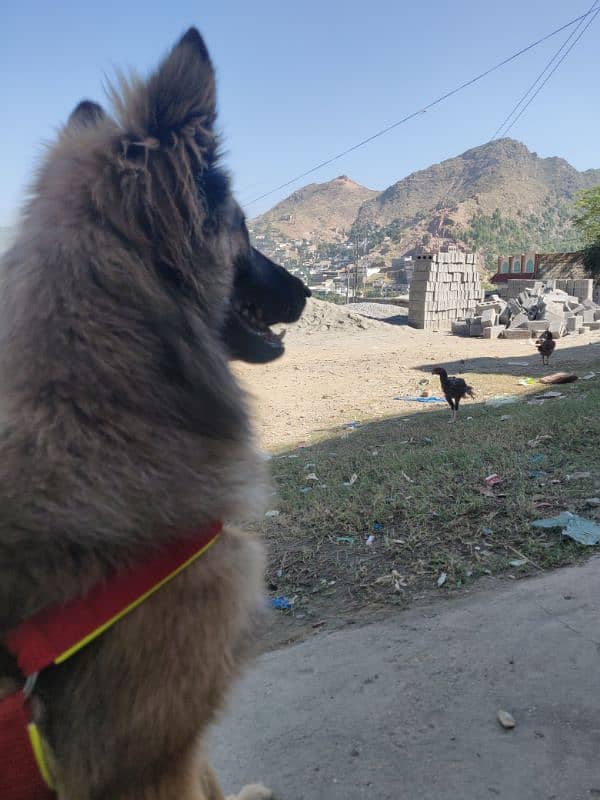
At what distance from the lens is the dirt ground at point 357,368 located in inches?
384

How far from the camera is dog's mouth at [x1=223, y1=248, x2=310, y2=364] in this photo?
208cm

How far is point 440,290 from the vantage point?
2673 cm

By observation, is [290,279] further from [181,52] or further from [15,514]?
[15,514]

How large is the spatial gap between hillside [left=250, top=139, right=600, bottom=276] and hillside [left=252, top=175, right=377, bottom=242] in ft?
1.77

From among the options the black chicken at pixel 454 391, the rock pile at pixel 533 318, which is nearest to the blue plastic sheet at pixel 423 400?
the black chicken at pixel 454 391

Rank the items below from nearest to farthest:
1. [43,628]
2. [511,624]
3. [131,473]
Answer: [43,628] → [131,473] → [511,624]

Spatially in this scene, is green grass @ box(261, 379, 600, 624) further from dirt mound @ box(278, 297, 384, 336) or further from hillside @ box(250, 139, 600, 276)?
hillside @ box(250, 139, 600, 276)

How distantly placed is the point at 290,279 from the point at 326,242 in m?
137

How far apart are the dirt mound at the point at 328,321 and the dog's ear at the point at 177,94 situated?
895 inches

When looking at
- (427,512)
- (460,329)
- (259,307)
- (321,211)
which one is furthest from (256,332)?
(321,211)

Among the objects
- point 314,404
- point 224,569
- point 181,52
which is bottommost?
point 314,404

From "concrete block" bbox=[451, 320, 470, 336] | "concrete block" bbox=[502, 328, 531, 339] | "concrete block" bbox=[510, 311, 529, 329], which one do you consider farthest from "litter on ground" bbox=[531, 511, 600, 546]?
"concrete block" bbox=[451, 320, 470, 336]

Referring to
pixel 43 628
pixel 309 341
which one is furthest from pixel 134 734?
pixel 309 341

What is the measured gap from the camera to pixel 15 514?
1338 millimetres
